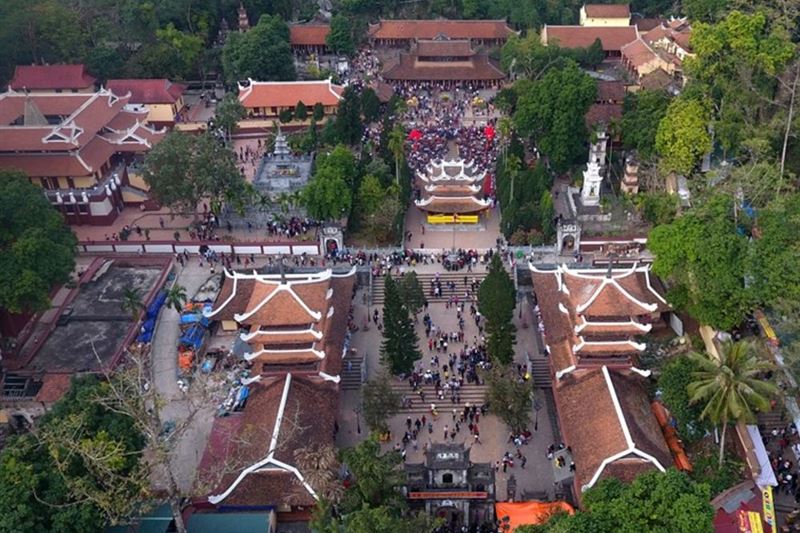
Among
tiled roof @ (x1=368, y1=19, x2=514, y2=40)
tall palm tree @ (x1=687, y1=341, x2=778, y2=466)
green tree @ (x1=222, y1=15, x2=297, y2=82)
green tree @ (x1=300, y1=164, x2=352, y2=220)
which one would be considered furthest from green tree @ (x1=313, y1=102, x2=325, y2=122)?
tall palm tree @ (x1=687, y1=341, x2=778, y2=466)

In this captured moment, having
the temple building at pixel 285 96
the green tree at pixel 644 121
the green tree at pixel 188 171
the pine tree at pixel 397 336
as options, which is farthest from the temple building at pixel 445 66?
the pine tree at pixel 397 336

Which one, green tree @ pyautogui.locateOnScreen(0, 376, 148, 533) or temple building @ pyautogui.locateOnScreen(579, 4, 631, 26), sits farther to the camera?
temple building @ pyautogui.locateOnScreen(579, 4, 631, 26)

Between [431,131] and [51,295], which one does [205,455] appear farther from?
[431,131]

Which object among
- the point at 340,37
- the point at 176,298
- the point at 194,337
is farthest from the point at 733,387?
the point at 340,37

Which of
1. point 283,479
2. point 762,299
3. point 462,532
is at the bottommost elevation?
point 462,532

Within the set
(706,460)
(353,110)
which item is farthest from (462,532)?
(353,110)

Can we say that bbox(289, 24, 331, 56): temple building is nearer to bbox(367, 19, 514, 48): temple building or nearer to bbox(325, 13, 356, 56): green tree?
bbox(325, 13, 356, 56): green tree

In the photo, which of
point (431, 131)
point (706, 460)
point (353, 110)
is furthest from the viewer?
point (431, 131)
